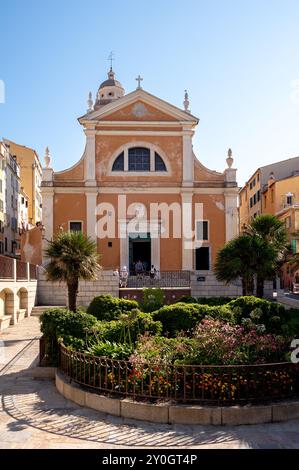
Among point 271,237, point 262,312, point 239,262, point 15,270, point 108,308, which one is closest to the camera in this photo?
point 262,312

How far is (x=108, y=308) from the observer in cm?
1321

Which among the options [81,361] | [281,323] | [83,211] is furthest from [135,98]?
[81,361]

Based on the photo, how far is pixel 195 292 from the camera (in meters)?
24.5

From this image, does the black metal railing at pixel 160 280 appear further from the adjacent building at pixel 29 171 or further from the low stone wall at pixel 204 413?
the adjacent building at pixel 29 171

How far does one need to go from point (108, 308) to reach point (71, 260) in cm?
309

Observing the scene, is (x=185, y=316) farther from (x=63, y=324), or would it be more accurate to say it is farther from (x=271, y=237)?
(x=271, y=237)

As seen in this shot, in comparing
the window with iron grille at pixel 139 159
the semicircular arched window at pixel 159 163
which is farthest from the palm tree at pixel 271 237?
the window with iron grille at pixel 139 159

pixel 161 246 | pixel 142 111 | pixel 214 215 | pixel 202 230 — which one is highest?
pixel 142 111

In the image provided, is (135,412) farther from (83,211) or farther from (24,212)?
(24,212)

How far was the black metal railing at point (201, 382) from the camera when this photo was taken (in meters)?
7.76

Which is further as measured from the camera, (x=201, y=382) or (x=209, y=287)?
(x=209, y=287)

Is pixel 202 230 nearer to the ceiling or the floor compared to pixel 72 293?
nearer to the ceiling

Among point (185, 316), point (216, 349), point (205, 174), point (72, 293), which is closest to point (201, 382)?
point (216, 349)

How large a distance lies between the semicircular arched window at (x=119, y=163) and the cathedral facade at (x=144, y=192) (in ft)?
0.21
